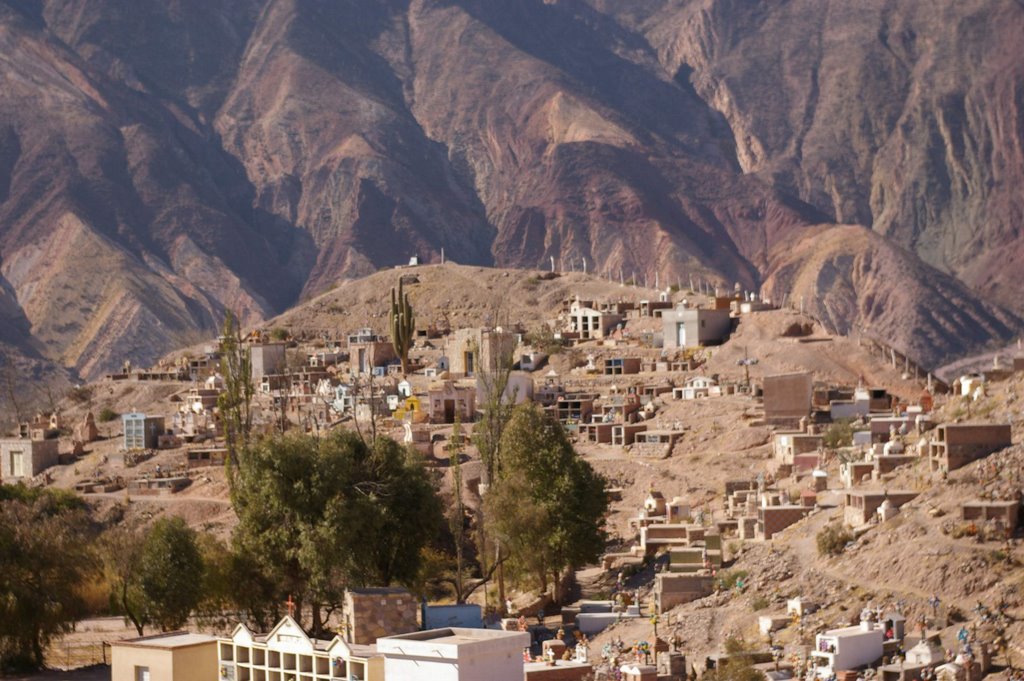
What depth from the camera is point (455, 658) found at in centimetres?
2980

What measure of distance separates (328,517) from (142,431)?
33226 millimetres

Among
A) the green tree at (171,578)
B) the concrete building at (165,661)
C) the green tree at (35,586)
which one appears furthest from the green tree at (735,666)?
the green tree at (35,586)

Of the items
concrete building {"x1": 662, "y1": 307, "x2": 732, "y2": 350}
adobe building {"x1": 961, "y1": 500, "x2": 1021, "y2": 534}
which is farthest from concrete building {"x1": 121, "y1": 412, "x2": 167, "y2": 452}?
adobe building {"x1": 961, "y1": 500, "x2": 1021, "y2": 534}

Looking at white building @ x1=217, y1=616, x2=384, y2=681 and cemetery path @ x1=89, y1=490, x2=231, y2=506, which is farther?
cemetery path @ x1=89, y1=490, x2=231, y2=506

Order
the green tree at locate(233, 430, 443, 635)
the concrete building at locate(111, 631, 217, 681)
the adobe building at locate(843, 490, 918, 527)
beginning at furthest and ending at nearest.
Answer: the green tree at locate(233, 430, 443, 635), the adobe building at locate(843, 490, 918, 527), the concrete building at locate(111, 631, 217, 681)

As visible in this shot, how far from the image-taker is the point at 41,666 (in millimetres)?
42500

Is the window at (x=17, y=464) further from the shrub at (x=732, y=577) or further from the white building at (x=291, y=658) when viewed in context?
the white building at (x=291, y=658)

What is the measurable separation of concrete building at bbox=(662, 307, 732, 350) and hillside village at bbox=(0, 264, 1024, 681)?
107mm

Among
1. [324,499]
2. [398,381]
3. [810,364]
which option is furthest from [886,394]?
[324,499]

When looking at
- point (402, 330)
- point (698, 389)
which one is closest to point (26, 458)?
point (402, 330)

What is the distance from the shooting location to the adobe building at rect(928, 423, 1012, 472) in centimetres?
3803

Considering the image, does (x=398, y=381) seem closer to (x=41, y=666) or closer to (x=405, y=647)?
(x=41, y=666)

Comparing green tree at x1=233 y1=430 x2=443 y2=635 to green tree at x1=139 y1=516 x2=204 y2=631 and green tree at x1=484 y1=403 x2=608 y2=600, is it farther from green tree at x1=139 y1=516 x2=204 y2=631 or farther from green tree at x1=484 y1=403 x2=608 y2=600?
green tree at x1=484 y1=403 x2=608 y2=600

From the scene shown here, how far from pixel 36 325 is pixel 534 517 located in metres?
121
